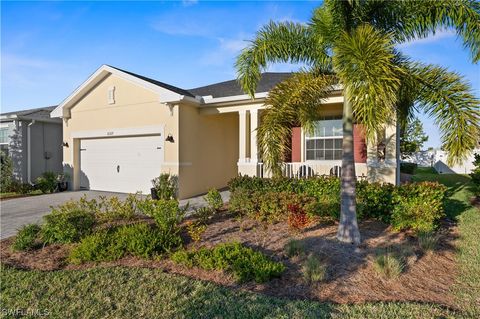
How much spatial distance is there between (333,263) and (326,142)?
714cm

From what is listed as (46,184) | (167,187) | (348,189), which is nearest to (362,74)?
(348,189)

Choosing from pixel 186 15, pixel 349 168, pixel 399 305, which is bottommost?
pixel 399 305

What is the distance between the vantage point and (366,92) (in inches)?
158

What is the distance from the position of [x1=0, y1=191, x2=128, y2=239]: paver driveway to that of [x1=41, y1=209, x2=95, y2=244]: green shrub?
64.6 inches

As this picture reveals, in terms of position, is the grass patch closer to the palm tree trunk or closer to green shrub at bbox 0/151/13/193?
the palm tree trunk

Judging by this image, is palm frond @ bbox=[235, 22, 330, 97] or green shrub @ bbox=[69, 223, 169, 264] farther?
palm frond @ bbox=[235, 22, 330, 97]

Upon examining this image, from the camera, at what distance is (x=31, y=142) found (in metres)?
14.1

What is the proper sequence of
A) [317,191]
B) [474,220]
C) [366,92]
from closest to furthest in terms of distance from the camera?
1. [366,92]
2. [474,220]
3. [317,191]

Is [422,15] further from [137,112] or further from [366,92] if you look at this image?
[137,112]

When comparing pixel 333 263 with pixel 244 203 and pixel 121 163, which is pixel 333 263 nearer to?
pixel 244 203

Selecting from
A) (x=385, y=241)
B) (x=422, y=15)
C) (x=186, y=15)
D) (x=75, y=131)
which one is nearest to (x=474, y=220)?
(x=385, y=241)

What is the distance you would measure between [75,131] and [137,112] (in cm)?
413

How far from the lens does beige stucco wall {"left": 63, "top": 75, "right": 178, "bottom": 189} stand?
1066 centimetres

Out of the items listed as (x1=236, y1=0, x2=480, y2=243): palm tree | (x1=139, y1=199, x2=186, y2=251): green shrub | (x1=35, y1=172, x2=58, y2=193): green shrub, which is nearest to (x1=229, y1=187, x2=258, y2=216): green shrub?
(x1=236, y1=0, x2=480, y2=243): palm tree
